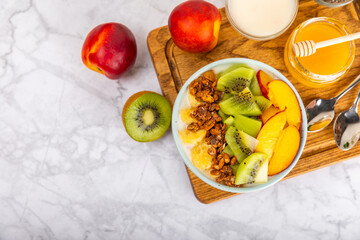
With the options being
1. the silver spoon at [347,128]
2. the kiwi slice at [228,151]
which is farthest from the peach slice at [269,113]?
the silver spoon at [347,128]

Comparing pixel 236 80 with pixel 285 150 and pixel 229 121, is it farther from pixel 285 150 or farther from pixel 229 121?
pixel 285 150

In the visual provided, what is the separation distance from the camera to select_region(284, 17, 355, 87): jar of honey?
0.95m

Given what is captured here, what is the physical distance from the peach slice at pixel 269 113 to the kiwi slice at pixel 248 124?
0.12ft

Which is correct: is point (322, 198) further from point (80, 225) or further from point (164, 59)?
point (80, 225)

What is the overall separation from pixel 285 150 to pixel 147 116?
411mm

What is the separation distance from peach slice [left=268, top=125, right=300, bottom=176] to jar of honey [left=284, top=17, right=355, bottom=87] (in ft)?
0.62

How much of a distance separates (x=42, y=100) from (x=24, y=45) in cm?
21

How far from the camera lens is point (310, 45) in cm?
91

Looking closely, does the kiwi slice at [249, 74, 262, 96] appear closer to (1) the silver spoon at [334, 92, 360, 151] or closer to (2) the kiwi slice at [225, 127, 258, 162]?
(2) the kiwi slice at [225, 127, 258, 162]

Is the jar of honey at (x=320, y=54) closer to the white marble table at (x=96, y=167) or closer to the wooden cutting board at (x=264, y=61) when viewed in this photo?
the wooden cutting board at (x=264, y=61)

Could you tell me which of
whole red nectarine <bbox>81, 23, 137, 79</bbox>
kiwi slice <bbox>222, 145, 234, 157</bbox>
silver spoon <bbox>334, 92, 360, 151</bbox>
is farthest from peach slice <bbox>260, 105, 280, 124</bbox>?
whole red nectarine <bbox>81, 23, 137, 79</bbox>

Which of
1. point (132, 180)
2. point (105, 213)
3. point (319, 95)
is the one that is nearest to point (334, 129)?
point (319, 95)

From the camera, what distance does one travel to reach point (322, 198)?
3.65 ft

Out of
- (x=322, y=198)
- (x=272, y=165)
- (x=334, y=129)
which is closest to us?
(x=272, y=165)
